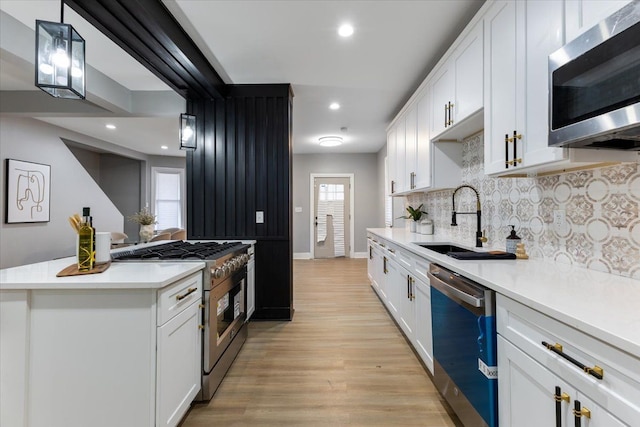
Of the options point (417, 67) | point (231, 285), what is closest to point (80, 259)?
point (231, 285)

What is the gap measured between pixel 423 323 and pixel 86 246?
2194mm

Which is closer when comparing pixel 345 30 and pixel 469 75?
pixel 469 75

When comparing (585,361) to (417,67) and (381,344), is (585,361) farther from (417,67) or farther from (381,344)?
(417,67)

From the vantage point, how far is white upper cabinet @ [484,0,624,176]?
1.26 metres

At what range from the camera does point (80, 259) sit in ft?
4.83

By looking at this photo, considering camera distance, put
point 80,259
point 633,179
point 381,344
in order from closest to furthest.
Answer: point 633,179 → point 80,259 → point 381,344

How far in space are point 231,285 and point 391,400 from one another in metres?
1.41

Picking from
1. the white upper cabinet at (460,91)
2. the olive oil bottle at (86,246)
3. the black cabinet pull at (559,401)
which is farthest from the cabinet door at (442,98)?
the olive oil bottle at (86,246)

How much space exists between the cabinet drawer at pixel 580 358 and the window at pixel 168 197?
26.9ft

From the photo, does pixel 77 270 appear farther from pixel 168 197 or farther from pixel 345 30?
pixel 168 197

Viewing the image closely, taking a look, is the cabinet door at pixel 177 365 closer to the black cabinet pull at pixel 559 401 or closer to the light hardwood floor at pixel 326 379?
the light hardwood floor at pixel 326 379

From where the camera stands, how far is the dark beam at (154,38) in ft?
5.58

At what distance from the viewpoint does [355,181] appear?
7043mm

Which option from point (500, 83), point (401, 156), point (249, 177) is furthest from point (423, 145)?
point (249, 177)
